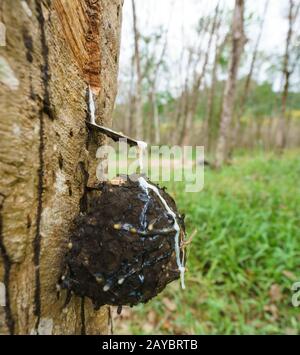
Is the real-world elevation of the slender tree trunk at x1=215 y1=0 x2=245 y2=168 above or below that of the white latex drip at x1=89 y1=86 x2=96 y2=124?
above

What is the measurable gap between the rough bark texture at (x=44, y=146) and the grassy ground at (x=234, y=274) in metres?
1.74

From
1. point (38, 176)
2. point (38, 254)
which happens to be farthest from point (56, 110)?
point (38, 254)

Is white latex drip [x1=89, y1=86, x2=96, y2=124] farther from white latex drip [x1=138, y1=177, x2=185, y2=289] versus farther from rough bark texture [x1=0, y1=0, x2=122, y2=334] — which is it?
white latex drip [x1=138, y1=177, x2=185, y2=289]

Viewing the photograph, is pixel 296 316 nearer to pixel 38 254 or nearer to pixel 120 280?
pixel 120 280

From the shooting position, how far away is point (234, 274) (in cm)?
258

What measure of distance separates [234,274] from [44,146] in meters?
2.43

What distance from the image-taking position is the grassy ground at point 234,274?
2219 millimetres

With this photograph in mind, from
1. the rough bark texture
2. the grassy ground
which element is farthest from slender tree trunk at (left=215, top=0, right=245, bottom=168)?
the rough bark texture

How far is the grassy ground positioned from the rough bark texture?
5.70 ft

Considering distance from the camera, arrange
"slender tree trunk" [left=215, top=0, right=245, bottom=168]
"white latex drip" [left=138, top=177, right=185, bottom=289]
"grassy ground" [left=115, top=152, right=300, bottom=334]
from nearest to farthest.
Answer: "white latex drip" [left=138, top=177, right=185, bottom=289]
"grassy ground" [left=115, top=152, right=300, bottom=334]
"slender tree trunk" [left=215, top=0, right=245, bottom=168]

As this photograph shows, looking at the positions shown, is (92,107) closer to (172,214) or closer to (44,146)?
(44,146)

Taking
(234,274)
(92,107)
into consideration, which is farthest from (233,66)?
(92,107)

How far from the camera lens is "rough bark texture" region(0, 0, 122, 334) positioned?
1.62 ft

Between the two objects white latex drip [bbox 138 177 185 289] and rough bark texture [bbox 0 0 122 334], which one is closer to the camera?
rough bark texture [bbox 0 0 122 334]
